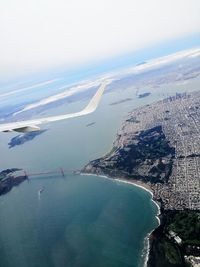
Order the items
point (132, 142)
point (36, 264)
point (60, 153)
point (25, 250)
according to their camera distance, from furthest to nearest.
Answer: point (60, 153), point (132, 142), point (25, 250), point (36, 264)

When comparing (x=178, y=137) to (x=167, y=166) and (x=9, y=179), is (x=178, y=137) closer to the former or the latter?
(x=167, y=166)

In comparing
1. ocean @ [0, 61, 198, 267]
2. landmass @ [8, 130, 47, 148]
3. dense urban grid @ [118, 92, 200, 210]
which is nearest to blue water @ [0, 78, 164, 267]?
ocean @ [0, 61, 198, 267]

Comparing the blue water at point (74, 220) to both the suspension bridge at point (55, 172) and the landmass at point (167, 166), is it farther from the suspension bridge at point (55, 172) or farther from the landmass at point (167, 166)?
the landmass at point (167, 166)

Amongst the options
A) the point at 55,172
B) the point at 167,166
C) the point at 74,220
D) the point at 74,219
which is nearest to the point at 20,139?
the point at 55,172

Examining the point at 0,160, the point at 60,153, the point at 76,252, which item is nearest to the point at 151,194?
the point at 76,252

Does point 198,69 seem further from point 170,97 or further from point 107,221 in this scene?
point 107,221

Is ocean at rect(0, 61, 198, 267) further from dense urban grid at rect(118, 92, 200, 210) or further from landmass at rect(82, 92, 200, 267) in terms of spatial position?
dense urban grid at rect(118, 92, 200, 210)
